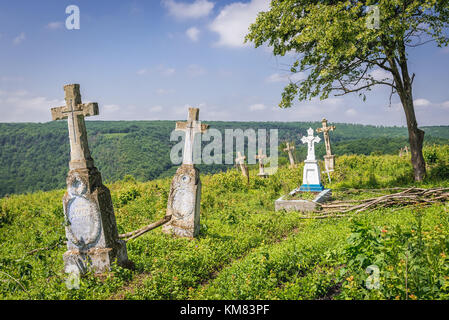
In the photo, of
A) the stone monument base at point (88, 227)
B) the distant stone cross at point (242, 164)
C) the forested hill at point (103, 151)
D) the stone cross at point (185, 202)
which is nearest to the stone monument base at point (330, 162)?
Answer: the distant stone cross at point (242, 164)

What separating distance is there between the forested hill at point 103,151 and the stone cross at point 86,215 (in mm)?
27887

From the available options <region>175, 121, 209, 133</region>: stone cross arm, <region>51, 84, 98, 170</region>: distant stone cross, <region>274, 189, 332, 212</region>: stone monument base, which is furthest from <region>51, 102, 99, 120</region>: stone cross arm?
<region>274, 189, 332, 212</region>: stone monument base

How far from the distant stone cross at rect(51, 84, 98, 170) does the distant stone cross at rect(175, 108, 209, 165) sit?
3.02 meters

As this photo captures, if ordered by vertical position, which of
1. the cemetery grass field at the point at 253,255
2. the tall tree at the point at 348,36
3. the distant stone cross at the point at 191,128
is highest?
the tall tree at the point at 348,36

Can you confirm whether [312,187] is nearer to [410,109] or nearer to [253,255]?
[410,109]

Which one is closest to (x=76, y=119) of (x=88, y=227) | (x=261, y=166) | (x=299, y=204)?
(x=88, y=227)

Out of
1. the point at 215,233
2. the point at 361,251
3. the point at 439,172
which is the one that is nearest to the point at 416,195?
the point at 439,172

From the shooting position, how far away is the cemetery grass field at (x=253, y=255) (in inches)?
143

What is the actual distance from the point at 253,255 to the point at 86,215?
3109 mm

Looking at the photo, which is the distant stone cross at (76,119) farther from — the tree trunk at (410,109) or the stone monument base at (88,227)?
the tree trunk at (410,109)

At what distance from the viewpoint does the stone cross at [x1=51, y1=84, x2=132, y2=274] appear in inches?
221

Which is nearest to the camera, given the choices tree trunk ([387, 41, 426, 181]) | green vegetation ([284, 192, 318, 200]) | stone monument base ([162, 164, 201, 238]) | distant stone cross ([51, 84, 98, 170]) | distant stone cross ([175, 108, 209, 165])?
distant stone cross ([51, 84, 98, 170])

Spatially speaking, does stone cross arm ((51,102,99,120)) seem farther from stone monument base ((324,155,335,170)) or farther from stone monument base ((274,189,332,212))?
stone monument base ((324,155,335,170))

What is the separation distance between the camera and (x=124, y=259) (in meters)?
5.91
